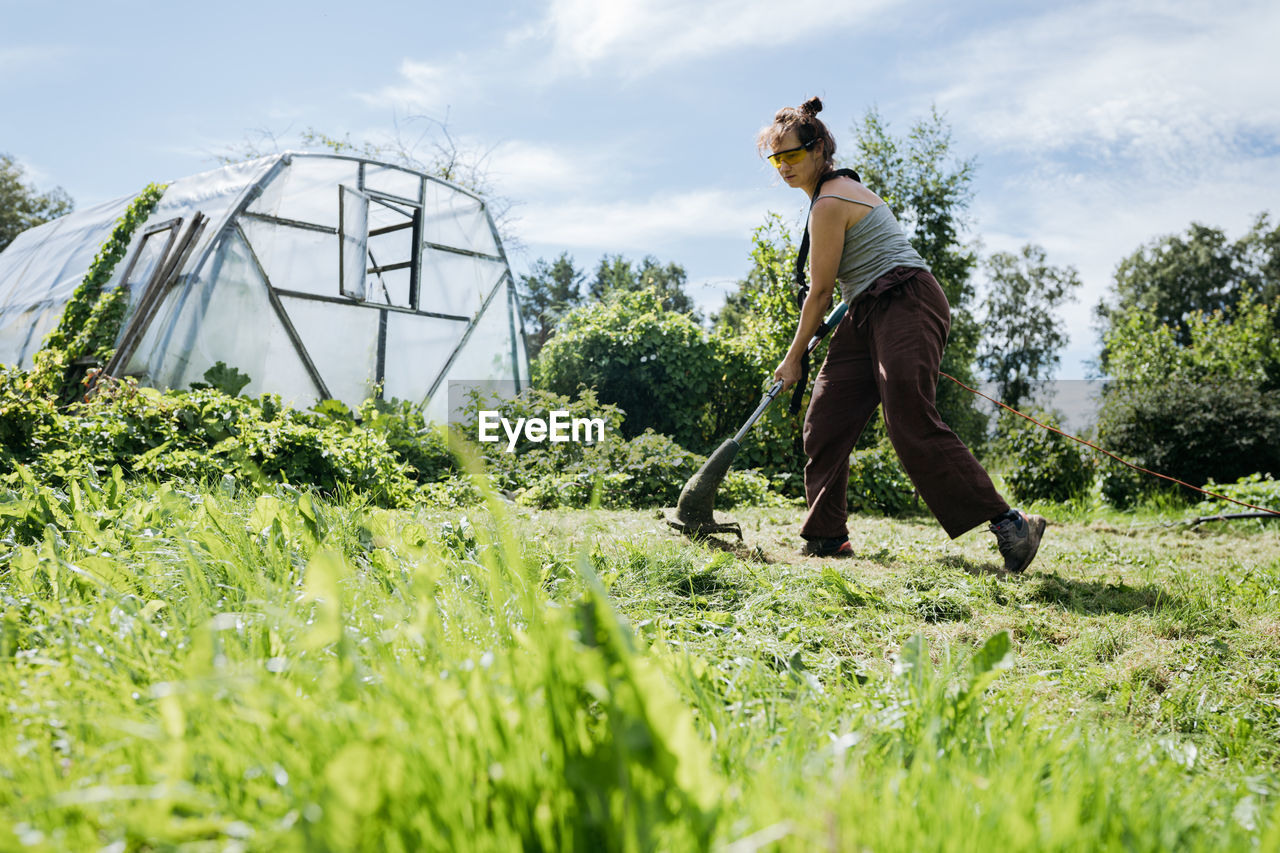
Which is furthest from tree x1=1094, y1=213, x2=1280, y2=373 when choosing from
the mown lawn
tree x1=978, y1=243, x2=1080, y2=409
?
the mown lawn

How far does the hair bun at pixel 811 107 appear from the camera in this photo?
3.62 metres

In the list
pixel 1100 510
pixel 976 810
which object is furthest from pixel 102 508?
pixel 1100 510

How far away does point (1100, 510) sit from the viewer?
24.9 feet

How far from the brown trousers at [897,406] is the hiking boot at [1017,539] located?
59 millimetres

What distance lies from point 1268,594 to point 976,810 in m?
2.84

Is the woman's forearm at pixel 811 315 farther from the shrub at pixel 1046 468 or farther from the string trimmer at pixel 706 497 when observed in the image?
the shrub at pixel 1046 468

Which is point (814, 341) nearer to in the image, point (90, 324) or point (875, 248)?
point (875, 248)

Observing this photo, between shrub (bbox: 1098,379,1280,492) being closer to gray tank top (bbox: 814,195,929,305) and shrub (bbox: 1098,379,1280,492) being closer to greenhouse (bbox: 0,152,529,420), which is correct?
gray tank top (bbox: 814,195,929,305)

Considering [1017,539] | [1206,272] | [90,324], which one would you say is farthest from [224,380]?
[1206,272]

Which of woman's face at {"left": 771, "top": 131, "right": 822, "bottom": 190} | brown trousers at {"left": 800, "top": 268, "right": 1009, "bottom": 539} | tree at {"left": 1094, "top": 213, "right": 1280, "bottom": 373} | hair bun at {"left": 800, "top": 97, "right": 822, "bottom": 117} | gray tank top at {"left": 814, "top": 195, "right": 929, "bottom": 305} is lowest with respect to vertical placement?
brown trousers at {"left": 800, "top": 268, "right": 1009, "bottom": 539}

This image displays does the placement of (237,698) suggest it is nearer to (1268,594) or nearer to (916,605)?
(916,605)

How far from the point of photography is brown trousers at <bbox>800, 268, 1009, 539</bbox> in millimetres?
3326

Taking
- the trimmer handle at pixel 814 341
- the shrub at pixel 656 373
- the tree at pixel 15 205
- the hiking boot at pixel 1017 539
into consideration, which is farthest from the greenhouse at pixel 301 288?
the tree at pixel 15 205

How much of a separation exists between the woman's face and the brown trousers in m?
0.58
